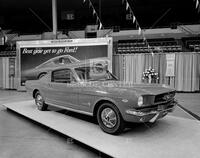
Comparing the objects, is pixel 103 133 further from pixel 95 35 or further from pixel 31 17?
pixel 31 17

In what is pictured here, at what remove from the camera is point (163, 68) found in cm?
873

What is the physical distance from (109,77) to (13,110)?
9.82 ft

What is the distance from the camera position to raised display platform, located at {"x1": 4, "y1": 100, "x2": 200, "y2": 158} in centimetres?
250

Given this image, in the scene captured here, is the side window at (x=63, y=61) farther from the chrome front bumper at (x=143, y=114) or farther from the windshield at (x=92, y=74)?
the chrome front bumper at (x=143, y=114)

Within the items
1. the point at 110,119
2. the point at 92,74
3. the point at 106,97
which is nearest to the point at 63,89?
the point at 92,74

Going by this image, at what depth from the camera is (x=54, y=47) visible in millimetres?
9109

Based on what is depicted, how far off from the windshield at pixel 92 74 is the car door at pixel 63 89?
0.66 ft

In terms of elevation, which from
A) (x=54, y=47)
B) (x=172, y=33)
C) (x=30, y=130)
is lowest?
(x=30, y=130)

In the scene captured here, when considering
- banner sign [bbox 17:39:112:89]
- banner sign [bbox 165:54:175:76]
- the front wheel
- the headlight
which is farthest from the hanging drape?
the headlight

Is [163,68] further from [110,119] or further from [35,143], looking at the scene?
[35,143]

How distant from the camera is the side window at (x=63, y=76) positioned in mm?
3948

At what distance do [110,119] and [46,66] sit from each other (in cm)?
695

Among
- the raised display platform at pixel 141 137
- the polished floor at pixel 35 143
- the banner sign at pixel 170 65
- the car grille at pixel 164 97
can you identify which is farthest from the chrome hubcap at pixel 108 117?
the banner sign at pixel 170 65

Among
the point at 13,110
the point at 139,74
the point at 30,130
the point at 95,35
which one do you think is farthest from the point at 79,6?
the point at 30,130
